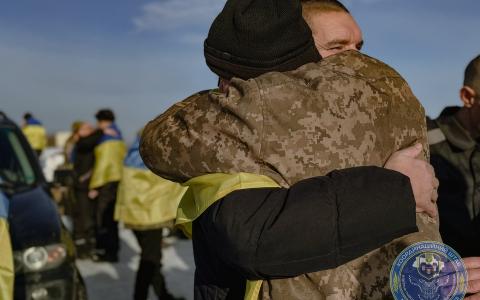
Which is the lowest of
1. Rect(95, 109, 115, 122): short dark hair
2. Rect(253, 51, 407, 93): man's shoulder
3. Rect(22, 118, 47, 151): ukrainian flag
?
Rect(22, 118, 47, 151): ukrainian flag

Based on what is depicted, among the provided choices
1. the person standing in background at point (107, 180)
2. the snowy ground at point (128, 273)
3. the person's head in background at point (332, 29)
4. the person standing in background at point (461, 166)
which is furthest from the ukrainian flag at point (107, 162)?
the person's head in background at point (332, 29)

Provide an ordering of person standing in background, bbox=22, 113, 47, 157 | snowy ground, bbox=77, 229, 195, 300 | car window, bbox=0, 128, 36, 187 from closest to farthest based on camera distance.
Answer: car window, bbox=0, 128, 36, 187, snowy ground, bbox=77, 229, 195, 300, person standing in background, bbox=22, 113, 47, 157

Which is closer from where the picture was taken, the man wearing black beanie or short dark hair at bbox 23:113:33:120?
the man wearing black beanie

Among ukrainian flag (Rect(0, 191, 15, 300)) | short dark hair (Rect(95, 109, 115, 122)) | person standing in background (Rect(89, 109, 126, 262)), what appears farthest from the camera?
short dark hair (Rect(95, 109, 115, 122))

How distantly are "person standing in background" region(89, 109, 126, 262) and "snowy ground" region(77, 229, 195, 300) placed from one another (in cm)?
33

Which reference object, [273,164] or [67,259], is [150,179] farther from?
[273,164]

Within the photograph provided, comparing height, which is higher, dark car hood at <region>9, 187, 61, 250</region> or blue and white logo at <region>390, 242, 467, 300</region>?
blue and white logo at <region>390, 242, 467, 300</region>

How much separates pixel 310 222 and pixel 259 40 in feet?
1.62

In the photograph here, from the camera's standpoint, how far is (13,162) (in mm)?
4641

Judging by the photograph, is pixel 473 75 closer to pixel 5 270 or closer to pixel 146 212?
pixel 5 270

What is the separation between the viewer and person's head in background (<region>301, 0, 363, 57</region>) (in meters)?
1.73

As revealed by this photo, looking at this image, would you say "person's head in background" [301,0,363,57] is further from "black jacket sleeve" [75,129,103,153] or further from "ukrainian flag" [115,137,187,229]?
"black jacket sleeve" [75,129,103,153]

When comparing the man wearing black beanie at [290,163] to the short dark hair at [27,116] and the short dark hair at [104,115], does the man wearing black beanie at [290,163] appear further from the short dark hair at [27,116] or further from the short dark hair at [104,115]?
the short dark hair at [27,116]

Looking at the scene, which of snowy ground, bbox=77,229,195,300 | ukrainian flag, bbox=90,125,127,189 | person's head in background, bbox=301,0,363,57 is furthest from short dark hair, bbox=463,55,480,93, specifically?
ukrainian flag, bbox=90,125,127,189
